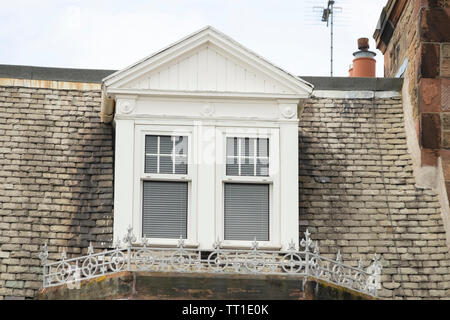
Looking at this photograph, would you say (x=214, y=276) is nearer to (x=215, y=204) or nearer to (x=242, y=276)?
(x=242, y=276)

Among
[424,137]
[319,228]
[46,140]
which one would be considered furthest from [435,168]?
[46,140]

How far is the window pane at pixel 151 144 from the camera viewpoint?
17391 millimetres

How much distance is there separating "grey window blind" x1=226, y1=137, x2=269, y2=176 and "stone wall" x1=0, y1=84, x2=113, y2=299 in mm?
1872

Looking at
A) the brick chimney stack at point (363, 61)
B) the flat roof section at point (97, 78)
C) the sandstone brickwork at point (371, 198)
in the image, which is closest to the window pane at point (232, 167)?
the sandstone brickwork at point (371, 198)

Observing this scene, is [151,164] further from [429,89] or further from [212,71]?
[429,89]

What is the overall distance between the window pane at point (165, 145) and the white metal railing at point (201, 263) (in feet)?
4.59

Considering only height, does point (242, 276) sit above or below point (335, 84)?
below

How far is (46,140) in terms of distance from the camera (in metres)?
18.4

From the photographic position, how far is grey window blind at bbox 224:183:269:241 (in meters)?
17.1

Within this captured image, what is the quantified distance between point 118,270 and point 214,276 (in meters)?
1.26

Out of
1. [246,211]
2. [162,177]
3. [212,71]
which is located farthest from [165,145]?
[246,211]

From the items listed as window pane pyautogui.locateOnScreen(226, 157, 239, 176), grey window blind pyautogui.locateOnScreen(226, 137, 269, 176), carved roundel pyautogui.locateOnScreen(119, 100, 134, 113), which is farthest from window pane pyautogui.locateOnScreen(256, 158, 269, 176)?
carved roundel pyautogui.locateOnScreen(119, 100, 134, 113)

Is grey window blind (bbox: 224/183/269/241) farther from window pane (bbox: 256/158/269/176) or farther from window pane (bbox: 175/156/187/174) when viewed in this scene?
window pane (bbox: 175/156/187/174)
